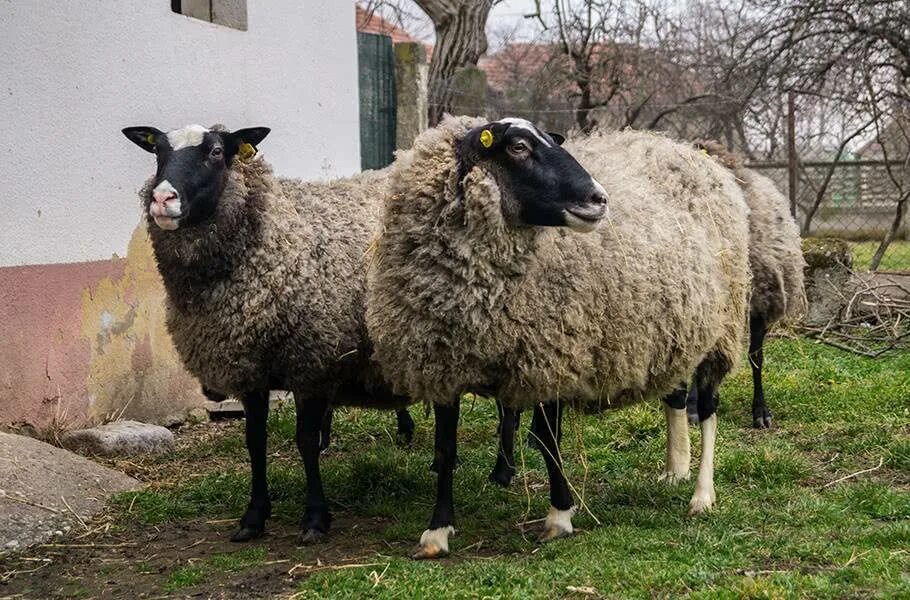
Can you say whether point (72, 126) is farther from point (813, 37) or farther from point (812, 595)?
point (813, 37)

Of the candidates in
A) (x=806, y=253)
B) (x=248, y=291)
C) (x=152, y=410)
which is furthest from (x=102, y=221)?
(x=806, y=253)

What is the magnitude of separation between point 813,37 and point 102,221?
8463 millimetres

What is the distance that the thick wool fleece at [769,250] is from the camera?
7.93 metres

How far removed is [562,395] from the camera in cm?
520

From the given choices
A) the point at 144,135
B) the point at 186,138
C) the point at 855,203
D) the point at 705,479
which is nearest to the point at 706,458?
the point at 705,479

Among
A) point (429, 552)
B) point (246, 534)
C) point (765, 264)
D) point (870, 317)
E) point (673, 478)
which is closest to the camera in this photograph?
point (429, 552)

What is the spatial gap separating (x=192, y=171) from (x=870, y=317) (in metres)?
7.93

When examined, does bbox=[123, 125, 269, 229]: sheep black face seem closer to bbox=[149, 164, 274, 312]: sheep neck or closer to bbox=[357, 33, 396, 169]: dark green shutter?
bbox=[149, 164, 274, 312]: sheep neck

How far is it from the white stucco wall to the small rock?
3.98 ft

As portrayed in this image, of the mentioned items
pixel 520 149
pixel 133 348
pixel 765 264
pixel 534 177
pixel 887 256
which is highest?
pixel 520 149

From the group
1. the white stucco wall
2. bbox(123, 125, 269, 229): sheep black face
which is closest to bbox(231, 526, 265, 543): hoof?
bbox(123, 125, 269, 229): sheep black face

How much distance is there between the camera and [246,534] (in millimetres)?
5652

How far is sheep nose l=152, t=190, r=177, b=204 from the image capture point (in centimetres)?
537

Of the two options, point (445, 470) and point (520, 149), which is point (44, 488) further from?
point (520, 149)
